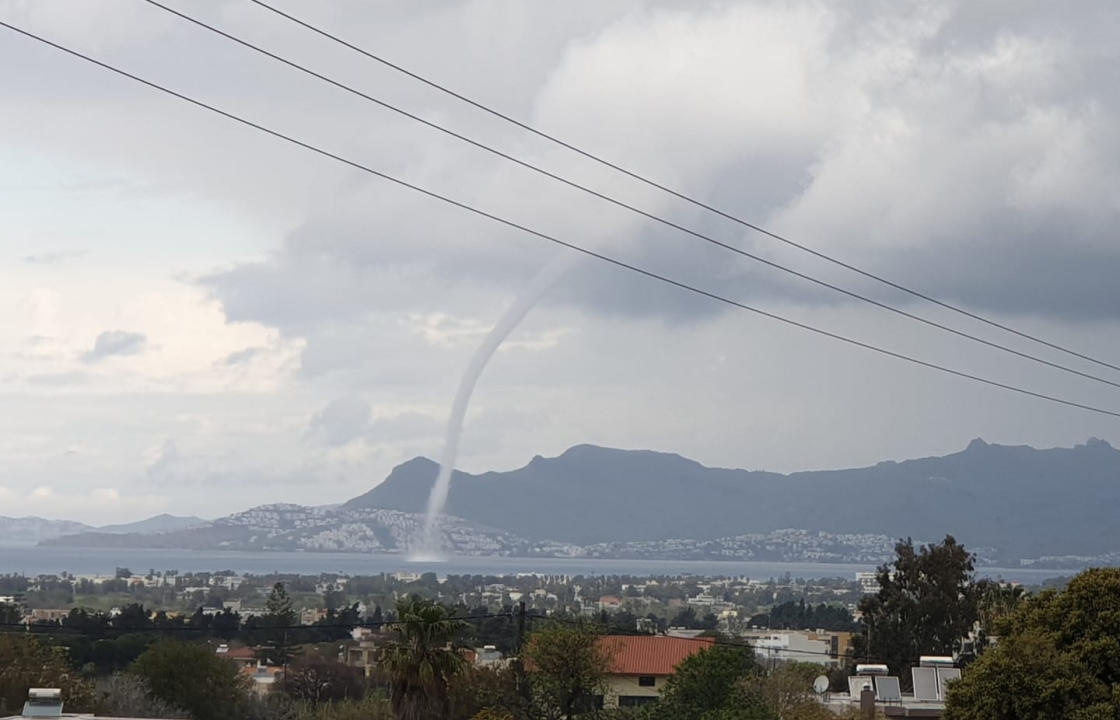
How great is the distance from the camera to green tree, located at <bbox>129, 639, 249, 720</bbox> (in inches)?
2864

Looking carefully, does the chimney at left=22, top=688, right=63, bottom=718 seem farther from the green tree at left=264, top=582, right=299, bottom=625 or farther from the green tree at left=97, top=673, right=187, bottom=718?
the green tree at left=264, top=582, right=299, bottom=625

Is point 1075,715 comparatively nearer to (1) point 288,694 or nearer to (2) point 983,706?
(2) point 983,706

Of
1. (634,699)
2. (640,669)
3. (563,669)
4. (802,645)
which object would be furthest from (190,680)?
(802,645)

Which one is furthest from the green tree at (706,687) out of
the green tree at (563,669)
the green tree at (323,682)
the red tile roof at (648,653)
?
the green tree at (323,682)

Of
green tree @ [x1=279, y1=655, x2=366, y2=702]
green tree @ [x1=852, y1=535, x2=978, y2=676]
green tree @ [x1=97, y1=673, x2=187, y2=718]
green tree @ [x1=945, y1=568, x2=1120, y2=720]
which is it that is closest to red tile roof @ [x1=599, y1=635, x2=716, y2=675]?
green tree @ [x1=852, y1=535, x2=978, y2=676]

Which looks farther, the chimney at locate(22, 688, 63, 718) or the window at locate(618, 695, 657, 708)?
the window at locate(618, 695, 657, 708)

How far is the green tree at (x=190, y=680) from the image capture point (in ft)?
239

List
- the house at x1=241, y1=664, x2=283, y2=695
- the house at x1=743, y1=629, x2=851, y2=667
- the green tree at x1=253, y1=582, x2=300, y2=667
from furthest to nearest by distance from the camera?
the house at x1=743, y1=629, x2=851, y2=667, the green tree at x1=253, y1=582, x2=300, y2=667, the house at x1=241, y1=664, x2=283, y2=695

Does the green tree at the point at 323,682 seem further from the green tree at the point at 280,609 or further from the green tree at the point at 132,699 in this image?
the green tree at the point at 280,609

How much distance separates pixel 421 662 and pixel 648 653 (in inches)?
1601

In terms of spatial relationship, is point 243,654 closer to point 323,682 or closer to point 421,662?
point 323,682

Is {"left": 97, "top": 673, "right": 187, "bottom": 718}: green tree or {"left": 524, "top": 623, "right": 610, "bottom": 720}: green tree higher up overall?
{"left": 524, "top": 623, "right": 610, "bottom": 720}: green tree

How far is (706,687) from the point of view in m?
54.0

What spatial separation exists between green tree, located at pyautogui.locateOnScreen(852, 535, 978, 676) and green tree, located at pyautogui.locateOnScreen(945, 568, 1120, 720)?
43.9 meters
